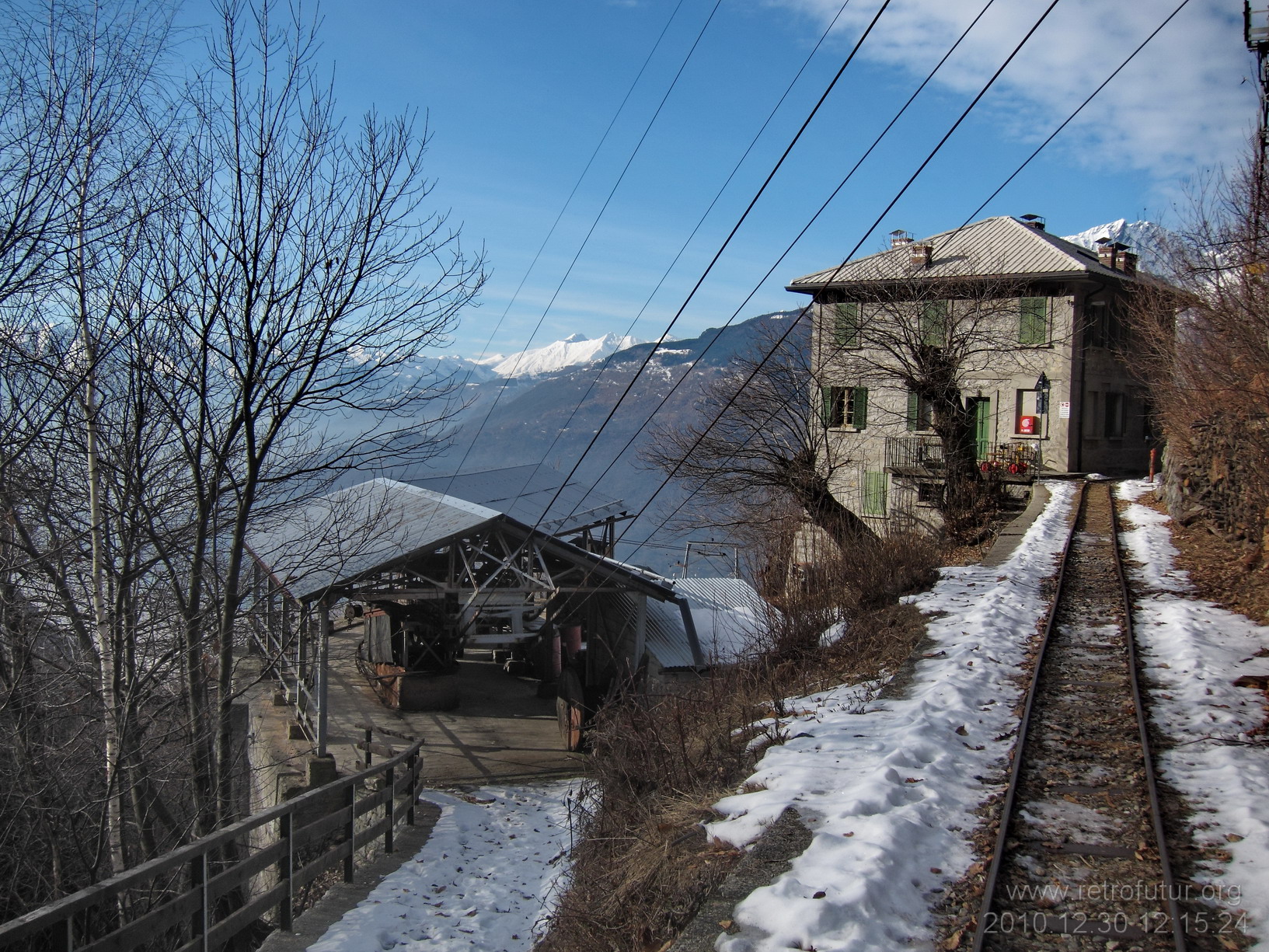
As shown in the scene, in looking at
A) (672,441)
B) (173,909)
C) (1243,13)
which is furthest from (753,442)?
(173,909)

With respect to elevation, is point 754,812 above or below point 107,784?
above

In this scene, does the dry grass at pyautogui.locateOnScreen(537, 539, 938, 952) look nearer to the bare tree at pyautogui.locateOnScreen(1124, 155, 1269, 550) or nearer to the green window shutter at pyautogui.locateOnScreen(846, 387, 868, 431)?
the bare tree at pyautogui.locateOnScreen(1124, 155, 1269, 550)

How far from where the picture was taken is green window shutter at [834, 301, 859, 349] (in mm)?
19531

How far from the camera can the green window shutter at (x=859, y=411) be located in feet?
104

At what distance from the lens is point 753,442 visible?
2080cm

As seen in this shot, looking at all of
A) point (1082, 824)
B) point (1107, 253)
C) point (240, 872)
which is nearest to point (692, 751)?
point (1082, 824)

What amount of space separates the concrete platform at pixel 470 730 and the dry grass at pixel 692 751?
21.5ft

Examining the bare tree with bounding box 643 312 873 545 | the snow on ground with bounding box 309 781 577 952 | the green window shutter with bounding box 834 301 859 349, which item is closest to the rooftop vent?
the green window shutter with bounding box 834 301 859 349

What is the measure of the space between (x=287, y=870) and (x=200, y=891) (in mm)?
1489

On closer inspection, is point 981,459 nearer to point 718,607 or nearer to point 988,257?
point 988,257

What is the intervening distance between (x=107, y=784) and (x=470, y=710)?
12616 mm

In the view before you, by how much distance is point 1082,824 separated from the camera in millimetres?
5285

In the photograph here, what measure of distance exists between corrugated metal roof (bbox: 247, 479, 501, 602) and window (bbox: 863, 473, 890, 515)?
16.2 m

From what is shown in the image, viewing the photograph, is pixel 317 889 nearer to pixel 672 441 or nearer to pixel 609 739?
pixel 609 739
